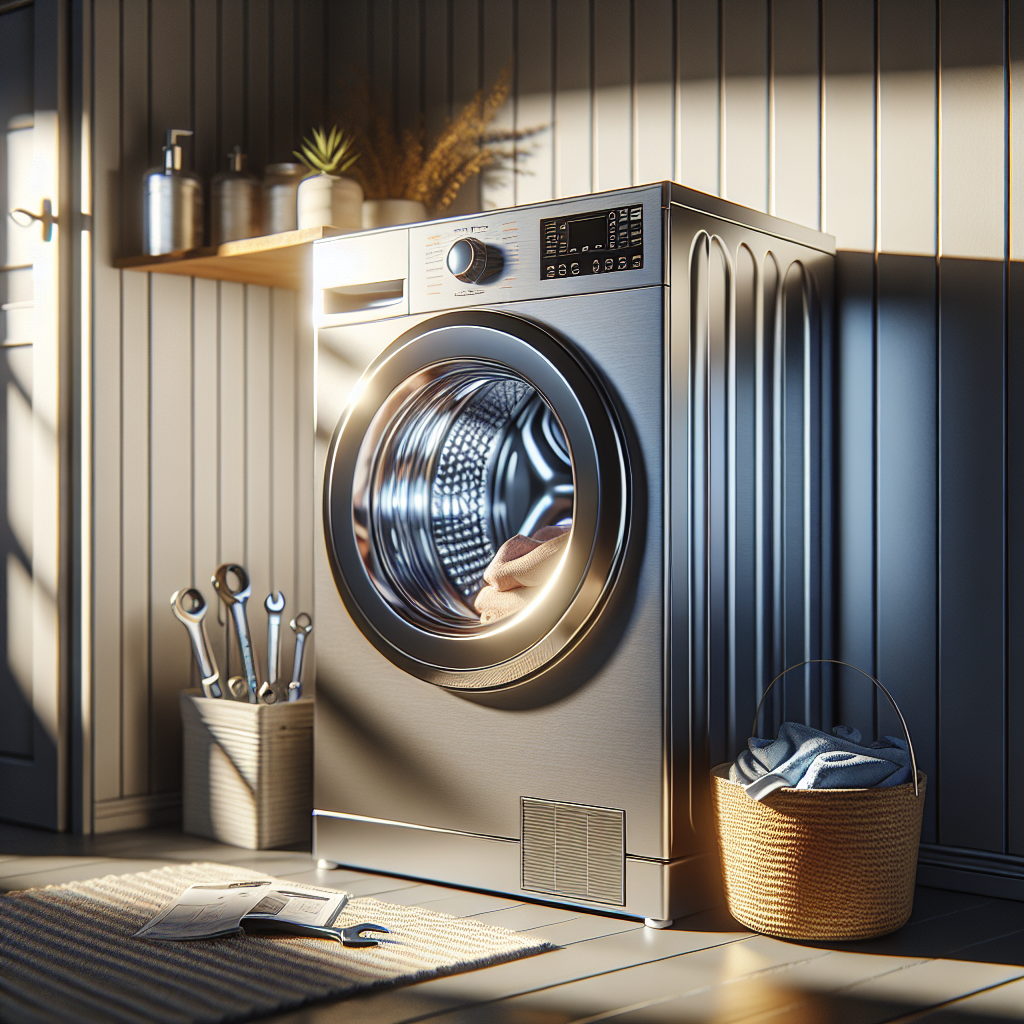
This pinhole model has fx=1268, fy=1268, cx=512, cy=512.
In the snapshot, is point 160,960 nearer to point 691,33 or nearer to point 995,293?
point 995,293

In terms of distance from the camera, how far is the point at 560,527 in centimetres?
248

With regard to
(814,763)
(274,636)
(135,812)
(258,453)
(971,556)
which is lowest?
(135,812)

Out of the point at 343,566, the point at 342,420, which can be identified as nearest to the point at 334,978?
the point at 343,566

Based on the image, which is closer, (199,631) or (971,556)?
(971,556)

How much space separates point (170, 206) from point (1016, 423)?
1.82m

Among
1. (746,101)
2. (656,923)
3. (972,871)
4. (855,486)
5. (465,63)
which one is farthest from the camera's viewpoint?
(465,63)

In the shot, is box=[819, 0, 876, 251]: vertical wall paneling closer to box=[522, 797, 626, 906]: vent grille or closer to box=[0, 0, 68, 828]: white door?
box=[522, 797, 626, 906]: vent grille

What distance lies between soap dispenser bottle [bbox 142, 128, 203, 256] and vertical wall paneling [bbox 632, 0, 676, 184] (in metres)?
0.99

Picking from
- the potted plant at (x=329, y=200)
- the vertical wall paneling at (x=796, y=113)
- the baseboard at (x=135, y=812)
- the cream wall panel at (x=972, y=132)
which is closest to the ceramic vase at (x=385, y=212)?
the potted plant at (x=329, y=200)

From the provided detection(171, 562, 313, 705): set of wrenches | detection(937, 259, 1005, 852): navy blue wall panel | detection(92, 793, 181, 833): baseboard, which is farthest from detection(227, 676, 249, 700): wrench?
detection(937, 259, 1005, 852): navy blue wall panel

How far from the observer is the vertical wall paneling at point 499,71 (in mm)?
2984

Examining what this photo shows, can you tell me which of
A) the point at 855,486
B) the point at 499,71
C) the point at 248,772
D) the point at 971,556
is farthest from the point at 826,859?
the point at 499,71

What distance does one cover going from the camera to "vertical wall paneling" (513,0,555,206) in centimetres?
292

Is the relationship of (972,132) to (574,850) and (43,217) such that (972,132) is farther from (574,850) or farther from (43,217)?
(43,217)
